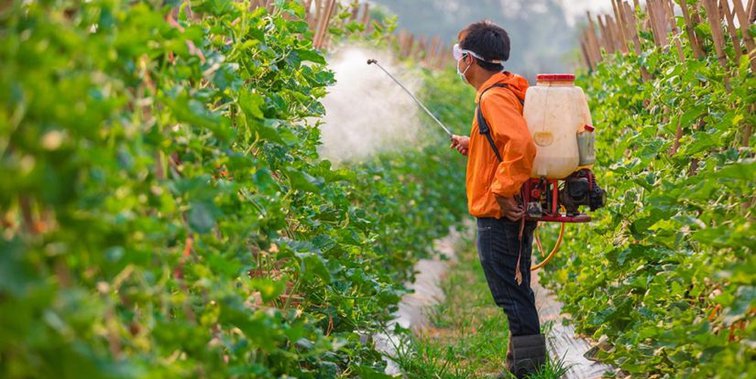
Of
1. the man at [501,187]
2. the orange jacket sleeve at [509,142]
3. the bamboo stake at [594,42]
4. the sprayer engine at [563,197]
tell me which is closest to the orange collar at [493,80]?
the man at [501,187]

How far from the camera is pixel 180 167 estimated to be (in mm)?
2586

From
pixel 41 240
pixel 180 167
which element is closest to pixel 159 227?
pixel 41 240

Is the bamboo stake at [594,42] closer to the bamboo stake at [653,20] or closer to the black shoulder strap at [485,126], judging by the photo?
the bamboo stake at [653,20]

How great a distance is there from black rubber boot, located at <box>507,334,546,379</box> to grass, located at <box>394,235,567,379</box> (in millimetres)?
53

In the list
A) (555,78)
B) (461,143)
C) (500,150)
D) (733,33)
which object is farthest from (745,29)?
(461,143)

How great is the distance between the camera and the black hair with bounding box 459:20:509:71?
4906 millimetres

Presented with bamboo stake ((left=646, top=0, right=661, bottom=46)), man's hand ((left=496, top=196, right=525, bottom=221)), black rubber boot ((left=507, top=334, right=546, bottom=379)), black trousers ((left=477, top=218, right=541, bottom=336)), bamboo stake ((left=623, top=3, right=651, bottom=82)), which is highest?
bamboo stake ((left=623, top=3, right=651, bottom=82))

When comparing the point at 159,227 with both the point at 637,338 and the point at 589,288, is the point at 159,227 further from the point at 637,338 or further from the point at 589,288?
the point at 589,288

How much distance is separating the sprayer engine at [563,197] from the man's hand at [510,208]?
0.13ft

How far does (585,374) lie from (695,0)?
162cm

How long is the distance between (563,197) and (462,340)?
1.35 metres

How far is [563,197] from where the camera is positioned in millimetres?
4594

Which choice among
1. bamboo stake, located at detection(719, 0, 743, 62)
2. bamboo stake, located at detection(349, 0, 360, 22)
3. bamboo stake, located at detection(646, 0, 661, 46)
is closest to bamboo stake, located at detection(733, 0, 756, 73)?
bamboo stake, located at detection(719, 0, 743, 62)

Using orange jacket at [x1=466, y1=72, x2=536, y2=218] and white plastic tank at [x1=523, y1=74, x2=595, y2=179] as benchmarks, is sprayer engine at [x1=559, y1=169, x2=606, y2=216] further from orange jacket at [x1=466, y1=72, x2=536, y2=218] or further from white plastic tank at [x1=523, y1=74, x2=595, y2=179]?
orange jacket at [x1=466, y1=72, x2=536, y2=218]
